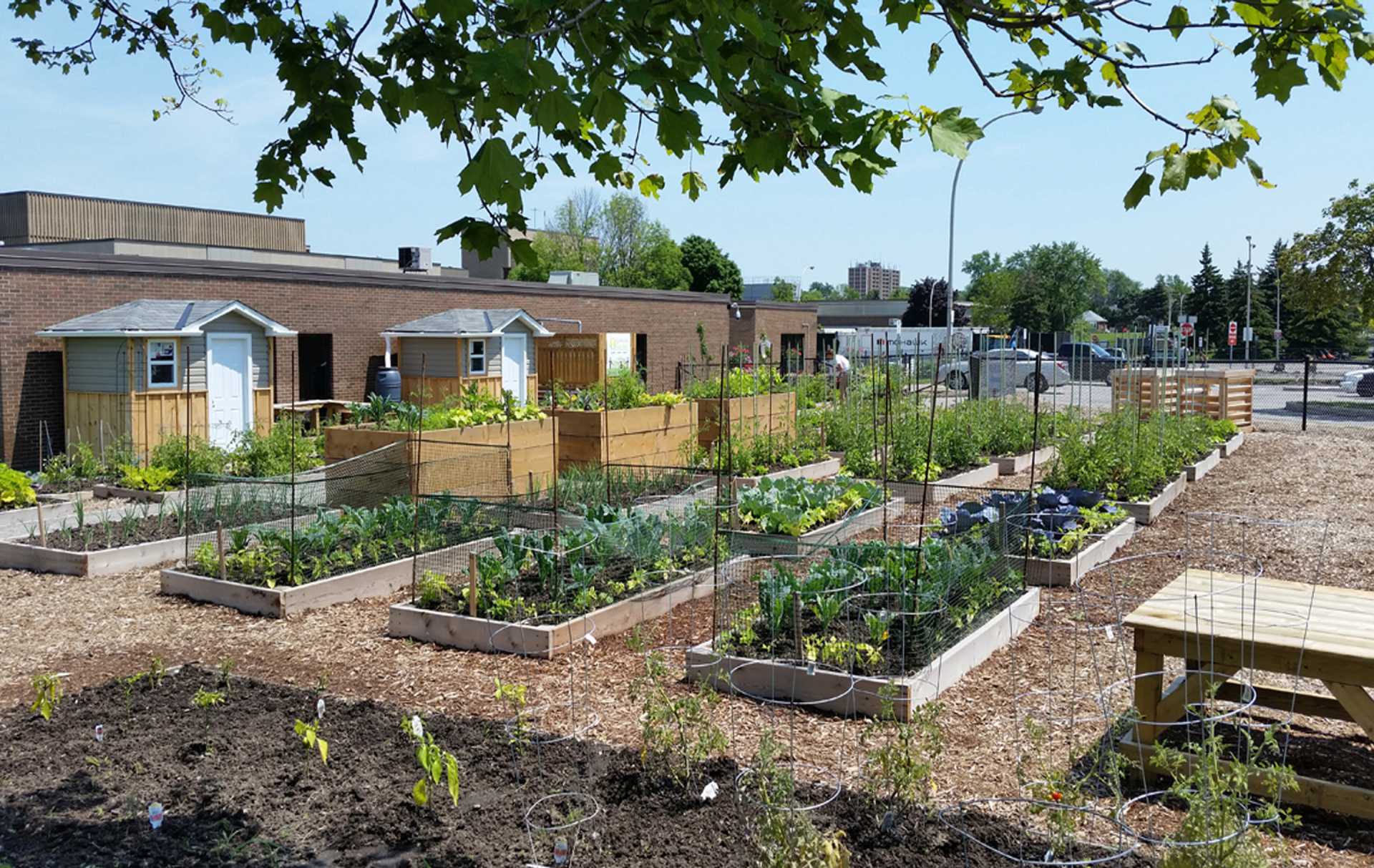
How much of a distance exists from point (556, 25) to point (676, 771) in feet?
10.9

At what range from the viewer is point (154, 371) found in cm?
1716

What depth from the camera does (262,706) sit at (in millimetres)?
6062

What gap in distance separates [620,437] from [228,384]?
25.4ft

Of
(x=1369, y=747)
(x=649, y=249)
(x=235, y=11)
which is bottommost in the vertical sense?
(x=1369, y=747)

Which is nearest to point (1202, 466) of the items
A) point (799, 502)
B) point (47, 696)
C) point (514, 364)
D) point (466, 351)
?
point (799, 502)

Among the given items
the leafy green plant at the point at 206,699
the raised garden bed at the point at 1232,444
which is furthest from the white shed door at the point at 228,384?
the raised garden bed at the point at 1232,444

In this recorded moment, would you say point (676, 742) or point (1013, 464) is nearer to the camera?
point (676, 742)

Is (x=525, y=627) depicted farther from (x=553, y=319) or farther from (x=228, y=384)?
(x=553, y=319)

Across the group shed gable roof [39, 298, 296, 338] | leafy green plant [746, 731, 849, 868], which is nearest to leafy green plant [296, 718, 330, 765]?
leafy green plant [746, 731, 849, 868]

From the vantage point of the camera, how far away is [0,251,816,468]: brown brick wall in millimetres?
17000

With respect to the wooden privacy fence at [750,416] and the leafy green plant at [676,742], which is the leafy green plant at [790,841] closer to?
the leafy green plant at [676,742]

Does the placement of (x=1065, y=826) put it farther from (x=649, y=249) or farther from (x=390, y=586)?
(x=649, y=249)

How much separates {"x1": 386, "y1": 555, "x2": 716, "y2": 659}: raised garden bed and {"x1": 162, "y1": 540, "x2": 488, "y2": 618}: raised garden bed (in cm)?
72

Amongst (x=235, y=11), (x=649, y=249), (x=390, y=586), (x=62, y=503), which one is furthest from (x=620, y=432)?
(x=649, y=249)
